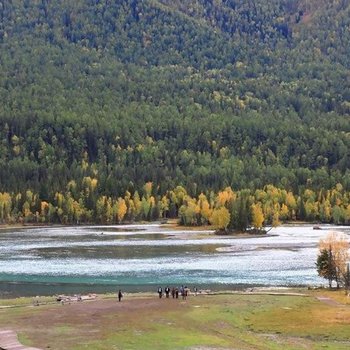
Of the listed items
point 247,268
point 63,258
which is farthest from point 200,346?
point 63,258

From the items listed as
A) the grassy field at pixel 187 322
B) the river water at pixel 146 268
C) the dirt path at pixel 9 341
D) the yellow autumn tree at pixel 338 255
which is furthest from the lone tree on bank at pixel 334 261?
the dirt path at pixel 9 341

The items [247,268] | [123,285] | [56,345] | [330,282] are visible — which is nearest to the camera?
[56,345]

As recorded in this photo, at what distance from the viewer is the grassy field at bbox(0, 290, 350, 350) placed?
79250 millimetres

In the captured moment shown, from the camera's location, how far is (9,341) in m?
78.5

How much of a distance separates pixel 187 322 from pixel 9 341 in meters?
17.5

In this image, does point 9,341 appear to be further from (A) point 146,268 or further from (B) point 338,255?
(A) point 146,268

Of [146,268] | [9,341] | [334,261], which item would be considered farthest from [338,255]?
[9,341]

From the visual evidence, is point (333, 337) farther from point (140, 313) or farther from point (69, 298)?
point (69, 298)

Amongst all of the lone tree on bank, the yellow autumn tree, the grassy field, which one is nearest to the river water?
the lone tree on bank

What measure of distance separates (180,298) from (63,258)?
6661 cm

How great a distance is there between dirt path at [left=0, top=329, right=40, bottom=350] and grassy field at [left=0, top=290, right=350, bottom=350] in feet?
2.74

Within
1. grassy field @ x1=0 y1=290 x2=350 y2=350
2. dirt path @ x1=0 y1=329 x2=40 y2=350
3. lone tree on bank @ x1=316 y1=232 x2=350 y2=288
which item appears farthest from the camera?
lone tree on bank @ x1=316 y1=232 x2=350 y2=288

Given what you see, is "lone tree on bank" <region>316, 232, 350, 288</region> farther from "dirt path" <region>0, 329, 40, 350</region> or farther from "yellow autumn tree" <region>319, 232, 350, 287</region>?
"dirt path" <region>0, 329, 40, 350</region>

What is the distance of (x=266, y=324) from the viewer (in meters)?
89.2
